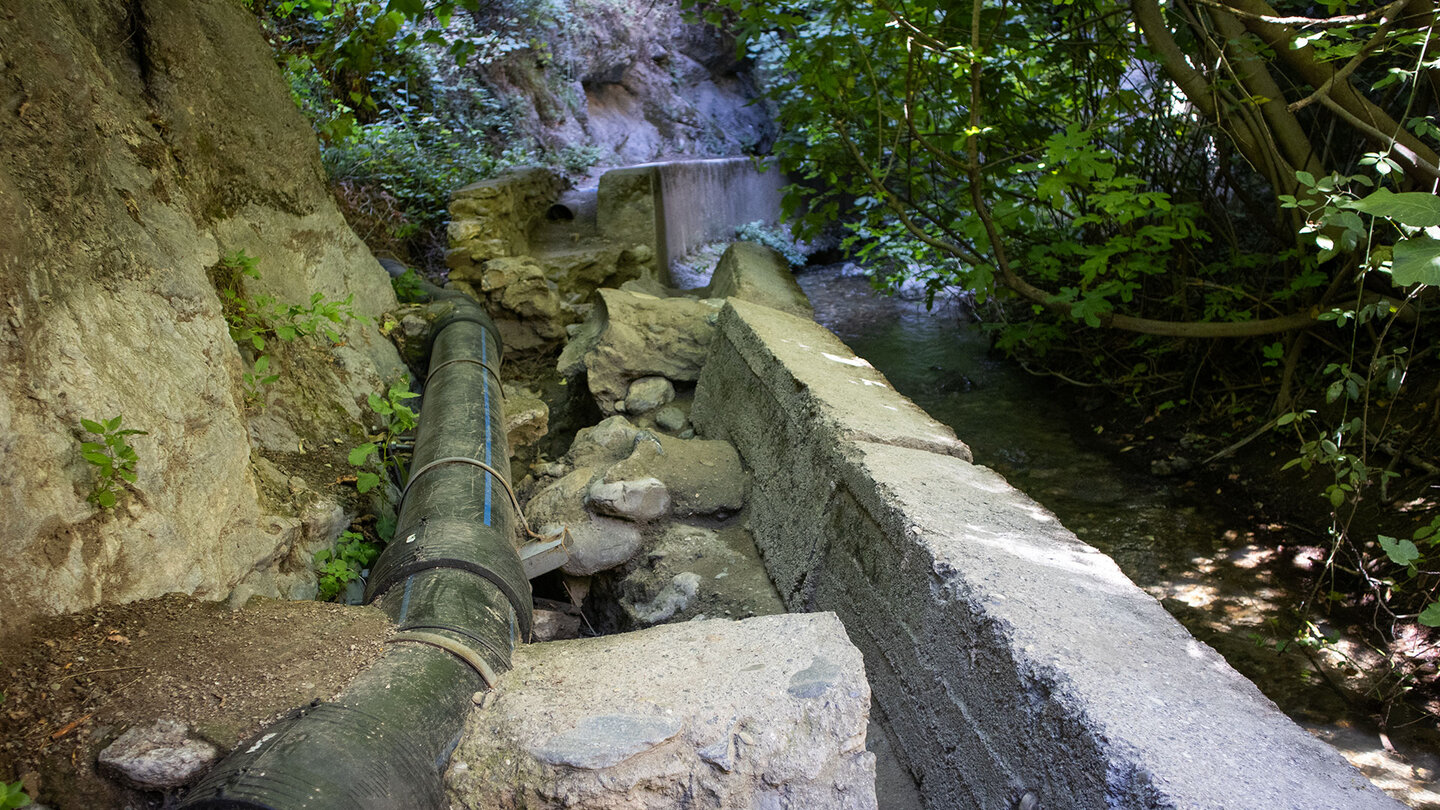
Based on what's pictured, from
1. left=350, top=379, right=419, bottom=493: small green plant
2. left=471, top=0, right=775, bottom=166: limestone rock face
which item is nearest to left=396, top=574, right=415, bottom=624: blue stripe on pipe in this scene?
left=350, top=379, right=419, bottom=493: small green plant

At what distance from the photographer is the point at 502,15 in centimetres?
990

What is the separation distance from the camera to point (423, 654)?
178 cm

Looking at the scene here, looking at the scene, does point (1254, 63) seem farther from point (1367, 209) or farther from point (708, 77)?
point (708, 77)

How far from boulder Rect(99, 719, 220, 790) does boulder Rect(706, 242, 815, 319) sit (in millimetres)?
3796

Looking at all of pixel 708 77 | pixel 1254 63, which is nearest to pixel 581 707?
pixel 1254 63

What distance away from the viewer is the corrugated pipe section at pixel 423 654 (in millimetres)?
1379

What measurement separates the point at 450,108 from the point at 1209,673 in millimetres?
8430

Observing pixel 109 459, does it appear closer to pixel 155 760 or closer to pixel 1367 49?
pixel 155 760

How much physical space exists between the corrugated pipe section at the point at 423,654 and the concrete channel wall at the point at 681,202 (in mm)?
2482

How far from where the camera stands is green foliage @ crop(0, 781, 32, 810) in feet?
4.31

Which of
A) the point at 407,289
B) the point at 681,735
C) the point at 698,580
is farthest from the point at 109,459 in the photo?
the point at 407,289

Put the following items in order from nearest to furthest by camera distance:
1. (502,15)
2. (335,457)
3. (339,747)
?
(339,747) → (335,457) → (502,15)

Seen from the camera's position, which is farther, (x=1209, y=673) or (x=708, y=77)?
(x=708, y=77)

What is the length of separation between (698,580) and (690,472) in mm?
589
